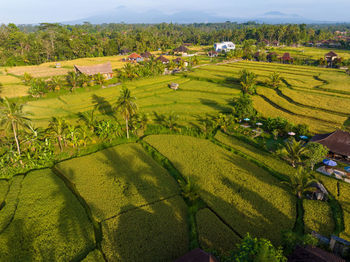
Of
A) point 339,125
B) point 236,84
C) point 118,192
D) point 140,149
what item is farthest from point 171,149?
point 236,84

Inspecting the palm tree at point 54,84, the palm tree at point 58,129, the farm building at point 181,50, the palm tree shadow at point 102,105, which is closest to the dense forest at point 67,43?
the farm building at point 181,50

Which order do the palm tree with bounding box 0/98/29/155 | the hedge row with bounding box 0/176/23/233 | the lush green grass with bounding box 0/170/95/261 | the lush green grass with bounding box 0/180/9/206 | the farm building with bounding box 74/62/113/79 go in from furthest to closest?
the farm building with bounding box 74/62/113/79 → the palm tree with bounding box 0/98/29/155 → the lush green grass with bounding box 0/180/9/206 → the hedge row with bounding box 0/176/23/233 → the lush green grass with bounding box 0/170/95/261

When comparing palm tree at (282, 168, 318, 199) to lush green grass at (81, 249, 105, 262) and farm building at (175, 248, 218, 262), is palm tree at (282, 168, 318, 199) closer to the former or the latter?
farm building at (175, 248, 218, 262)

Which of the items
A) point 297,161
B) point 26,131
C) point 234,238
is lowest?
point 234,238

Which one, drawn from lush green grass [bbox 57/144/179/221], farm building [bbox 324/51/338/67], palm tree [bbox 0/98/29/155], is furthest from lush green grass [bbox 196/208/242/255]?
farm building [bbox 324/51/338/67]

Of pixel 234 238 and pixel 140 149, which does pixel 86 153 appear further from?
pixel 234 238

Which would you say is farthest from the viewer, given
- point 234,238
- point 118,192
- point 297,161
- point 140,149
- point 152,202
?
point 140,149
